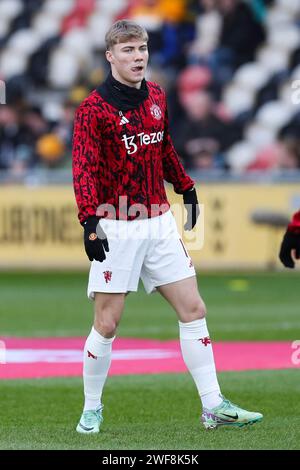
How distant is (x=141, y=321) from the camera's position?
1342cm

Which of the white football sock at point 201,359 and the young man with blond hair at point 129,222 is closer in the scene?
the young man with blond hair at point 129,222

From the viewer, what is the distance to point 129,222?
22.7 ft

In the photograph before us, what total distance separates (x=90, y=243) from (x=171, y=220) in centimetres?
72

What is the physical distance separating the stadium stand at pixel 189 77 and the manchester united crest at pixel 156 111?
1265 centimetres

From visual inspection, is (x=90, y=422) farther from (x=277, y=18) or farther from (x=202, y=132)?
(x=277, y=18)

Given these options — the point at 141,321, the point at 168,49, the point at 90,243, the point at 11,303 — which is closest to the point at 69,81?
the point at 168,49

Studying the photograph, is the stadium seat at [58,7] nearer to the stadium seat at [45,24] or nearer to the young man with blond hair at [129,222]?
the stadium seat at [45,24]

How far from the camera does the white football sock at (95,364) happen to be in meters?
6.92

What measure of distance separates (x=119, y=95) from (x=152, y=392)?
99.3 inches

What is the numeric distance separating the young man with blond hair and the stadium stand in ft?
41.8

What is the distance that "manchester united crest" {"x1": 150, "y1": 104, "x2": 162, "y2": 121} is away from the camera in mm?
6968

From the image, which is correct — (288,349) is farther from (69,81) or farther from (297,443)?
(69,81)

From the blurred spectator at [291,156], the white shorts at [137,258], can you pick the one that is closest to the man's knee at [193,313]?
the white shorts at [137,258]

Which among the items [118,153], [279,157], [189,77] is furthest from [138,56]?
[189,77]
